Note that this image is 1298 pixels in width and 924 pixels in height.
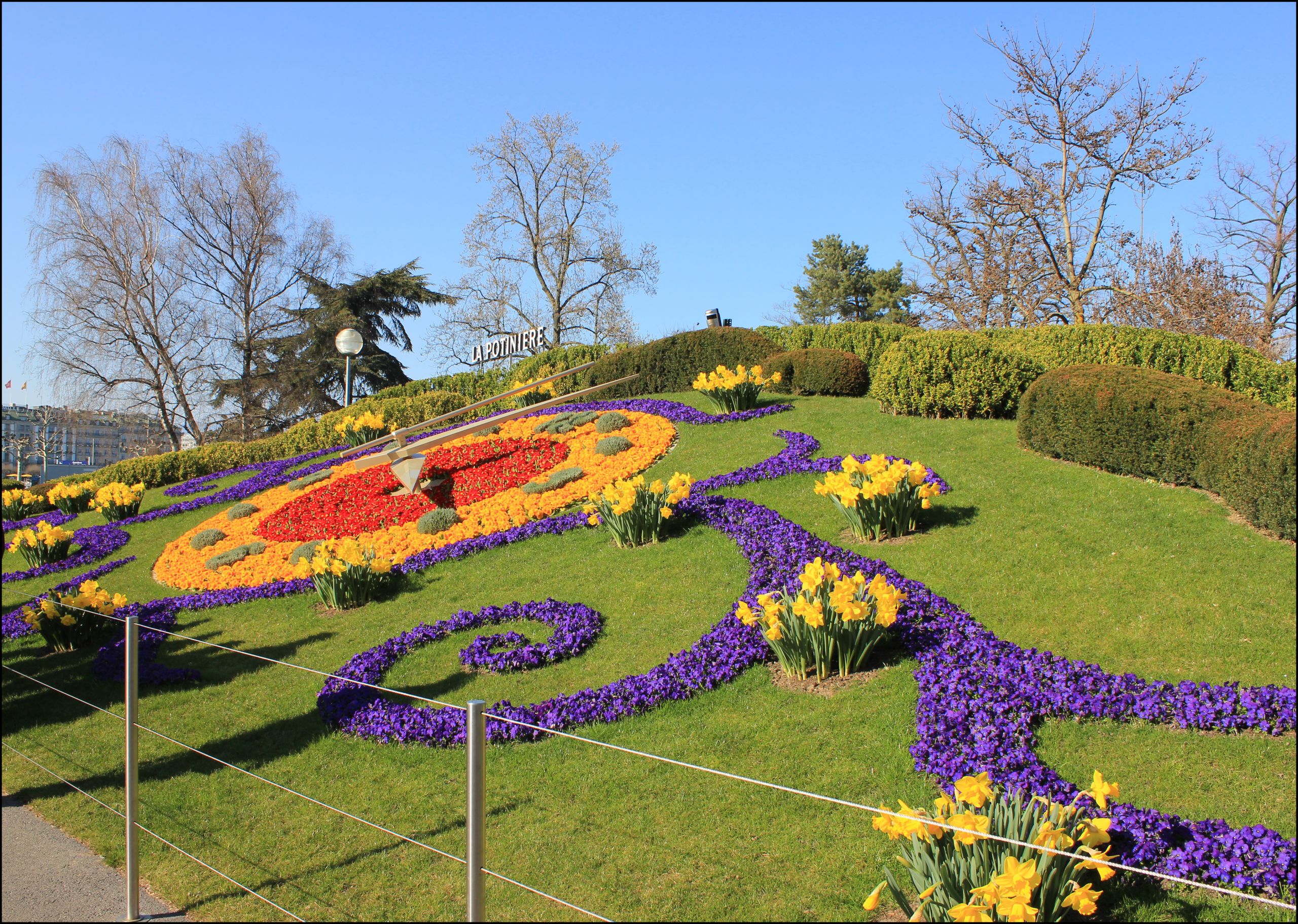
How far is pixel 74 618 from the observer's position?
7.78 metres

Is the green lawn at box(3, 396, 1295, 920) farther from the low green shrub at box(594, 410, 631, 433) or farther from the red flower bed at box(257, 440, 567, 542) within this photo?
the low green shrub at box(594, 410, 631, 433)

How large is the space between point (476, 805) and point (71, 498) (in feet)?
52.1

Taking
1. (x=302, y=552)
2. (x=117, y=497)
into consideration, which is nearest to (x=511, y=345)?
(x=117, y=497)

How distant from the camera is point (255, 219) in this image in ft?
95.9

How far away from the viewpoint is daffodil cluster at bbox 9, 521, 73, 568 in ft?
37.3

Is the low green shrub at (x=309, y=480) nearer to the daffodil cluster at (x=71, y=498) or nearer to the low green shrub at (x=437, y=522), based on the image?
the low green shrub at (x=437, y=522)

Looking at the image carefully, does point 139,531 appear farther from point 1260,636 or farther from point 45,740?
point 1260,636

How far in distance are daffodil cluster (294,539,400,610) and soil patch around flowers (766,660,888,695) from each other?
426cm

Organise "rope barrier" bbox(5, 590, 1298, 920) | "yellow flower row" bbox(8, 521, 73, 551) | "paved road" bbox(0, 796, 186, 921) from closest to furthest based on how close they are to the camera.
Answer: "rope barrier" bbox(5, 590, 1298, 920) → "paved road" bbox(0, 796, 186, 921) → "yellow flower row" bbox(8, 521, 73, 551)

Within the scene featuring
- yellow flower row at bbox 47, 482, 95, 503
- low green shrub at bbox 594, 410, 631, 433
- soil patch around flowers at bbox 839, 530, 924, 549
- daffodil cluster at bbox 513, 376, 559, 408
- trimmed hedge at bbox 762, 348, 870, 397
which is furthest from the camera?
daffodil cluster at bbox 513, 376, 559, 408

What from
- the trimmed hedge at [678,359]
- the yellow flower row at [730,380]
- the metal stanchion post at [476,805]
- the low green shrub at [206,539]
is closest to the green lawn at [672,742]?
the metal stanchion post at [476,805]

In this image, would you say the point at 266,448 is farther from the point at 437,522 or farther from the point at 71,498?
the point at 437,522

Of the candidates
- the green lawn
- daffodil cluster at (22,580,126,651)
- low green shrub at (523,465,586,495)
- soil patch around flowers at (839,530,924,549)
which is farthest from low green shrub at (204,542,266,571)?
soil patch around flowers at (839,530,924,549)

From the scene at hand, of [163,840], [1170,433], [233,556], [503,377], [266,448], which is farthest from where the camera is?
[503,377]
